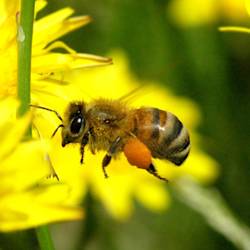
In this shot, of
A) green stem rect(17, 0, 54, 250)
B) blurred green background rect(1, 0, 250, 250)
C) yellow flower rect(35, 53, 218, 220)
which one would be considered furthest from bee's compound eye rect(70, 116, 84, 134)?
blurred green background rect(1, 0, 250, 250)

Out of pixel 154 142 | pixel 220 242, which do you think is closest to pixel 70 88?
pixel 154 142

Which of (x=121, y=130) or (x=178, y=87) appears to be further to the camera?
(x=178, y=87)

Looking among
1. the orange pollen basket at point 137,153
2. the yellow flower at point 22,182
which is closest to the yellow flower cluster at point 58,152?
the yellow flower at point 22,182

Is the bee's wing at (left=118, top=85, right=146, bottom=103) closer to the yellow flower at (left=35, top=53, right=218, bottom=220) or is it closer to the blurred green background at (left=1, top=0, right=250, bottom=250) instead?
the yellow flower at (left=35, top=53, right=218, bottom=220)

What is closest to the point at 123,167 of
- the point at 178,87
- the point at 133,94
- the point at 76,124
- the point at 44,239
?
the point at 178,87

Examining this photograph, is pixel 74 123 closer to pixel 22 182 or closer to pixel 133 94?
pixel 133 94

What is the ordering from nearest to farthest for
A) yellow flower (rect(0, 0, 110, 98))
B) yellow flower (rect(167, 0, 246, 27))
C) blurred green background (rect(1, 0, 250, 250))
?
yellow flower (rect(0, 0, 110, 98)) → blurred green background (rect(1, 0, 250, 250)) → yellow flower (rect(167, 0, 246, 27))
